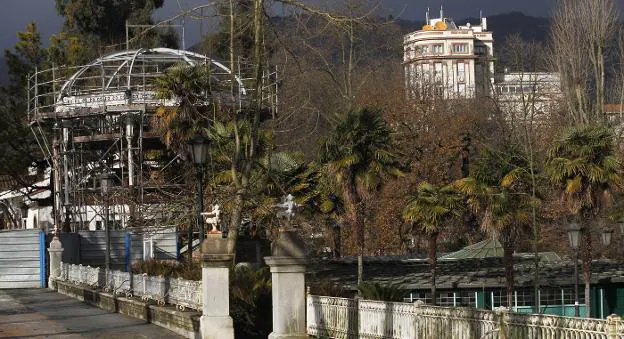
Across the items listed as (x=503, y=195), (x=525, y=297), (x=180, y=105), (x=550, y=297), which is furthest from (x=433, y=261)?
(x=180, y=105)

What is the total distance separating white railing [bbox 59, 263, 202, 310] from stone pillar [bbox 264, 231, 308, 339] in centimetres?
500

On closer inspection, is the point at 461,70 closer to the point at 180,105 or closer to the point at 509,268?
the point at 180,105

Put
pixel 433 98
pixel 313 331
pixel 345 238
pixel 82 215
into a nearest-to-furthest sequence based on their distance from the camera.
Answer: pixel 313 331
pixel 82 215
pixel 345 238
pixel 433 98

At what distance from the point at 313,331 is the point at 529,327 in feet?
24.1

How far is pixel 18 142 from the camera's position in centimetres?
6712

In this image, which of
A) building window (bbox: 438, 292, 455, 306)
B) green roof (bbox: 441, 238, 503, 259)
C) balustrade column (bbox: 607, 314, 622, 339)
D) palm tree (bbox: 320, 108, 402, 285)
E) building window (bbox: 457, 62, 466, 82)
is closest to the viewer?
balustrade column (bbox: 607, 314, 622, 339)

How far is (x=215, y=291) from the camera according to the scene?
62.4 ft

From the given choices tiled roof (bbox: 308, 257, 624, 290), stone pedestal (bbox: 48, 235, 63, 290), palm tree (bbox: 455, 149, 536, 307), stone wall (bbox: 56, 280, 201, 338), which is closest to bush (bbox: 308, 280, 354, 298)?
stone wall (bbox: 56, 280, 201, 338)

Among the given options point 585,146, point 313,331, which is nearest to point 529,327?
point 313,331

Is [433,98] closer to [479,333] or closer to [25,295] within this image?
[25,295]

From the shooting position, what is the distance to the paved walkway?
21422 mm

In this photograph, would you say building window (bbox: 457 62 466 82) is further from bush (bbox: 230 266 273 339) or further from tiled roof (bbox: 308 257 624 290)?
bush (bbox: 230 266 273 339)

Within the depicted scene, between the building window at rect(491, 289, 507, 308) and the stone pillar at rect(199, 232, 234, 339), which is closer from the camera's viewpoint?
the stone pillar at rect(199, 232, 234, 339)

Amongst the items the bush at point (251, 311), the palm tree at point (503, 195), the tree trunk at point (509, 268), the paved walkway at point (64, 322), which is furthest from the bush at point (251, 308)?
the palm tree at point (503, 195)
